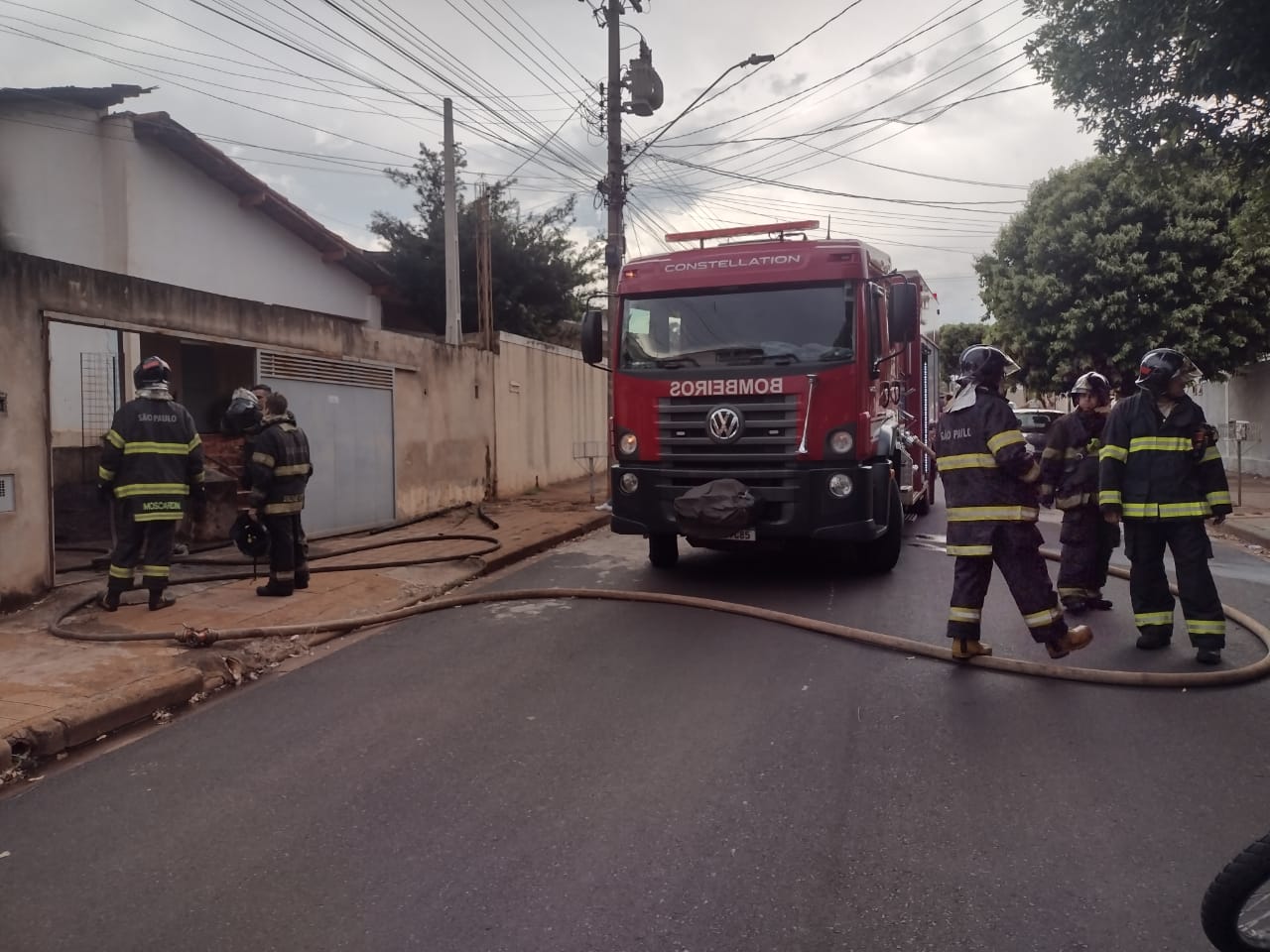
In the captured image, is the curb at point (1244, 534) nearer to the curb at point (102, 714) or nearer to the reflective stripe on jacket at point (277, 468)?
the reflective stripe on jacket at point (277, 468)

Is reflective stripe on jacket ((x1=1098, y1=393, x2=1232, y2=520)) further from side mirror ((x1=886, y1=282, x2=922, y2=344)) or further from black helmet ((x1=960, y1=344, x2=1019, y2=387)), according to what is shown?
side mirror ((x1=886, y1=282, x2=922, y2=344))

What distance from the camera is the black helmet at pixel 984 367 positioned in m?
5.47

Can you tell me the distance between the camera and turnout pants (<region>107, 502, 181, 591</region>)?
707 cm

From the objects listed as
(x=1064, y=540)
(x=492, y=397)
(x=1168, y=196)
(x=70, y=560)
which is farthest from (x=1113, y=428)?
(x=1168, y=196)

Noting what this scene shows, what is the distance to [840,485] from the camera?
7547 millimetres

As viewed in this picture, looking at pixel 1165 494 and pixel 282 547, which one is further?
pixel 282 547

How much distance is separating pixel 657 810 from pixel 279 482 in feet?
16.3

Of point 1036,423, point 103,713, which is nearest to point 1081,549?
point 103,713

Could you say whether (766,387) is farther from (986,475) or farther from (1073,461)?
(986,475)

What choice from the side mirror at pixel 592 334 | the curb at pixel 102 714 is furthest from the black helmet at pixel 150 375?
the side mirror at pixel 592 334

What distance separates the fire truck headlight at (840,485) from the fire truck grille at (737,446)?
288 millimetres

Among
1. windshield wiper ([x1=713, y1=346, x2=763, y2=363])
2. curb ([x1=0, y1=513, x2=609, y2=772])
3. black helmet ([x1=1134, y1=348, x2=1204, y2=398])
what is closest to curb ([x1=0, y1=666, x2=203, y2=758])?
curb ([x1=0, y1=513, x2=609, y2=772])

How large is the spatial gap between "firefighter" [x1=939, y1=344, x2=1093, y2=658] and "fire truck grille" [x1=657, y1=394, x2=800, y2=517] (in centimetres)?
214

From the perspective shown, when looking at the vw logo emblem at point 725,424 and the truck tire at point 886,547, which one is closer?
the vw logo emblem at point 725,424
